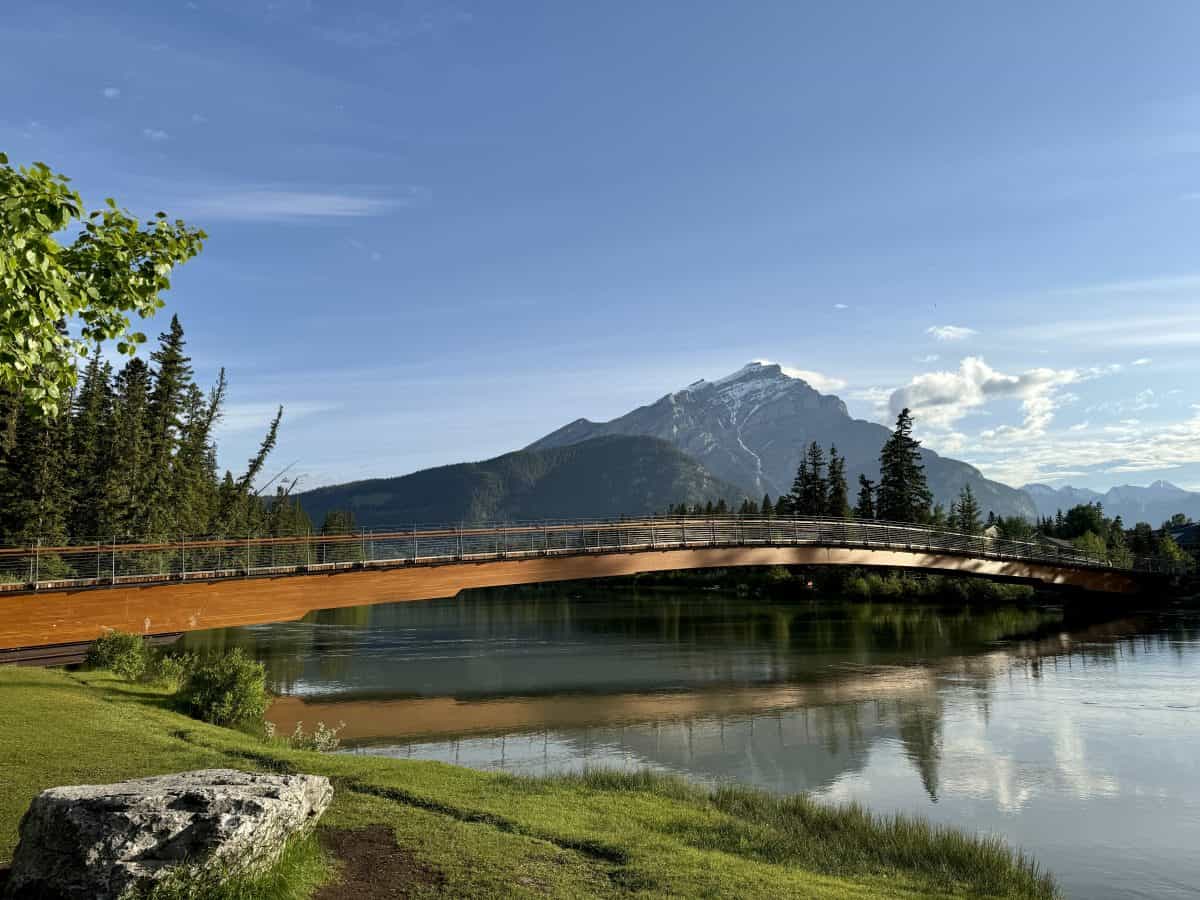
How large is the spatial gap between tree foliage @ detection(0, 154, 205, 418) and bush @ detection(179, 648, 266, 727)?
1548 centimetres

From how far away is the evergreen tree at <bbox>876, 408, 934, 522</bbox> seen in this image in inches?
3743

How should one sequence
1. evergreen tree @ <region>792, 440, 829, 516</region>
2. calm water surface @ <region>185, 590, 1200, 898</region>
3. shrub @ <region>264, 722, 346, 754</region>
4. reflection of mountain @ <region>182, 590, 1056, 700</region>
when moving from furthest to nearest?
1. evergreen tree @ <region>792, 440, 829, 516</region>
2. reflection of mountain @ <region>182, 590, 1056, 700</region>
3. shrub @ <region>264, 722, 346, 754</region>
4. calm water surface @ <region>185, 590, 1200, 898</region>

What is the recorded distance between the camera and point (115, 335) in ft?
34.9

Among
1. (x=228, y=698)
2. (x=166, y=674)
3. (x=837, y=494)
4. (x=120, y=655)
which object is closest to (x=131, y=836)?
(x=228, y=698)

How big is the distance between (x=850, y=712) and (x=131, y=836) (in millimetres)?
26337

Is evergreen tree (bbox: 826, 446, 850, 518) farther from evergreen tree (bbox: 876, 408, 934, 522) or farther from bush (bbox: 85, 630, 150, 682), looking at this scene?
bush (bbox: 85, 630, 150, 682)

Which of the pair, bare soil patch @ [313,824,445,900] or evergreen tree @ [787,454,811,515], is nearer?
bare soil patch @ [313,824,445,900]

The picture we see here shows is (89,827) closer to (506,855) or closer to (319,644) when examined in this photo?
(506,855)

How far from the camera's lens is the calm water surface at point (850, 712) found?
60.3 feet

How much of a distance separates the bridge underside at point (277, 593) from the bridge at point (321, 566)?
0.15 feet

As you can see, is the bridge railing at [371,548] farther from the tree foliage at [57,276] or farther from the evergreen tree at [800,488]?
the evergreen tree at [800,488]

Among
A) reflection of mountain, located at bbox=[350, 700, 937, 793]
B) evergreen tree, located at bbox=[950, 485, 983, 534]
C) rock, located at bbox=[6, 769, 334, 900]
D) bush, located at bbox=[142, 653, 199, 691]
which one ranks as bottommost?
reflection of mountain, located at bbox=[350, 700, 937, 793]

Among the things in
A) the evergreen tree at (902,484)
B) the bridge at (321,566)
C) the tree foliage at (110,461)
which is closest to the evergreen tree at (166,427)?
the tree foliage at (110,461)

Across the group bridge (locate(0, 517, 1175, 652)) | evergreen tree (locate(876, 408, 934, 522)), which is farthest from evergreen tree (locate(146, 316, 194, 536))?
evergreen tree (locate(876, 408, 934, 522))
